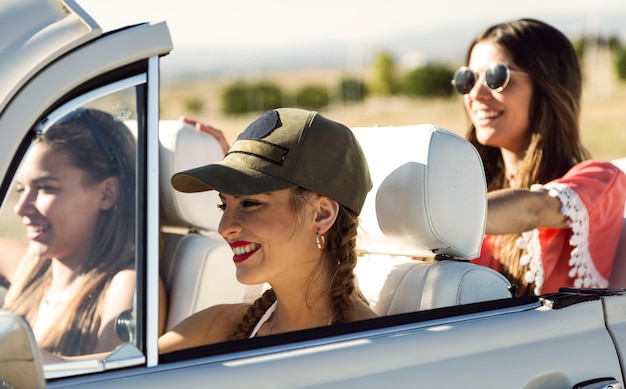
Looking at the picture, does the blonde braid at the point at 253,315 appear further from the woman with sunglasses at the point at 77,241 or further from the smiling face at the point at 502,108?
the smiling face at the point at 502,108

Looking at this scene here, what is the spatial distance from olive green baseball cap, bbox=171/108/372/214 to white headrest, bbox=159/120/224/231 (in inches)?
26.9

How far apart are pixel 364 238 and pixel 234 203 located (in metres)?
0.48

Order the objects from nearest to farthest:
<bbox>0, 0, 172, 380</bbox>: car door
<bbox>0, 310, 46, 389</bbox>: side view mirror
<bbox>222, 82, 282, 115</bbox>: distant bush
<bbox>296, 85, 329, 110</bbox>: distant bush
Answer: <bbox>0, 310, 46, 389</bbox>: side view mirror < <bbox>0, 0, 172, 380</bbox>: car door < <bbox>222, 82, 282, 115</bbox>: distant bush < <bbox>296, 85, 329, 110</bbox>: distant bush

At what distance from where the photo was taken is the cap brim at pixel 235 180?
90.7 inches

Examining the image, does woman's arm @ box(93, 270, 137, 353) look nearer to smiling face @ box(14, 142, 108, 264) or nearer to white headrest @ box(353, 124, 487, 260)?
smiling face @ box(14, 142, 108, 264)

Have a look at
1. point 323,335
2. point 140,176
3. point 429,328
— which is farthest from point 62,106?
point 429,328

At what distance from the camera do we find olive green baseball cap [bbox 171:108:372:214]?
7.66 ft

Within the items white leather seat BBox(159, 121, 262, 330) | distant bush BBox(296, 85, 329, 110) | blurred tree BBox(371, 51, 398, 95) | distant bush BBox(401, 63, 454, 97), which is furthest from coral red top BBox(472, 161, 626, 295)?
distant bush BBox(296, 85, 329, 110)

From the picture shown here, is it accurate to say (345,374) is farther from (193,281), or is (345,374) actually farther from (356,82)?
(356,82)

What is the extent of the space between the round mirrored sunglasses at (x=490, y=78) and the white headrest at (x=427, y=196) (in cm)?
105

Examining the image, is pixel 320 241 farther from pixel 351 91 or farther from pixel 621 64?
pixel 351 91

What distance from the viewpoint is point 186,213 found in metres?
3.28

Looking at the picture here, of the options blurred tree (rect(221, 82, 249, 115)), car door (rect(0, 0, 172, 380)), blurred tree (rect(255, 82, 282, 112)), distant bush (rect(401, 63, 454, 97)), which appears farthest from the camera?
blurred tree (rect(255, 82, 282, 112))

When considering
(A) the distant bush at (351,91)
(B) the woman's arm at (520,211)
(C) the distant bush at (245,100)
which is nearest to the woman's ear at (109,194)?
(B) the woman's arm at (520,211)
